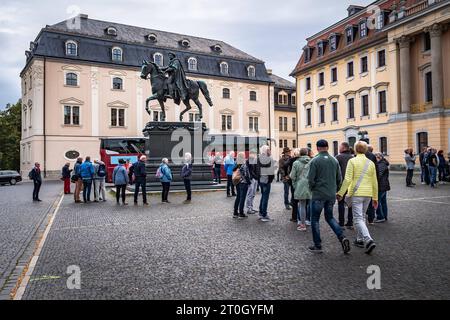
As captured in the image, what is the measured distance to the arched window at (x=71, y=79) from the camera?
44031mm

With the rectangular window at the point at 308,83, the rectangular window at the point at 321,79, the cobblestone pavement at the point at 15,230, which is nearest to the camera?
the cobblestone pavement at the point at 15,230

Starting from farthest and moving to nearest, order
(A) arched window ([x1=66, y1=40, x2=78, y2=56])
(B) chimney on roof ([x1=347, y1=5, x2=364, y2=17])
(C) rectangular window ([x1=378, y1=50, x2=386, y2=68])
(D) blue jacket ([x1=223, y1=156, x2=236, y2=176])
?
(B) chimney on roof ([x1=347, y1=5, x2=364, y2=17]), (A) arched window ([x1=66, y1=40, x2=78, y2=56]), (C) rectangular window ([x1=378, y1=50, x2=386, y2=68]), (D) blue jacket ([x1=223, y1=156, x2=236, y2=176])

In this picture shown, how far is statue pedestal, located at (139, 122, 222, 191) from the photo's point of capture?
2002 centimetres

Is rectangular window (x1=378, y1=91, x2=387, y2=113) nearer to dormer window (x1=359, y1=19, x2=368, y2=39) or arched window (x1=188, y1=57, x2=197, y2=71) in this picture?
→ dormer window (x1=359, y1=19, x2=368, y2=39)

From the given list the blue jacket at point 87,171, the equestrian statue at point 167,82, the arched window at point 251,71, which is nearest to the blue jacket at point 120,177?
the blue jacket at point 87,171

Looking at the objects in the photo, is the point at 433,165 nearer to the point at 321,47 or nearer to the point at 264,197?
the point at 264,197

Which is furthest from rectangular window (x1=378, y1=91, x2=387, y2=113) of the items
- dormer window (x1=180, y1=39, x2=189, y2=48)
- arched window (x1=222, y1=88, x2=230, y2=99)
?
dormer window (x1=180, y1=39, x2=189, y2=48)

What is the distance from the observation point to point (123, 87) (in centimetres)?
4750

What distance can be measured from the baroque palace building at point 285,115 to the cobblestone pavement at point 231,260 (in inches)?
2166

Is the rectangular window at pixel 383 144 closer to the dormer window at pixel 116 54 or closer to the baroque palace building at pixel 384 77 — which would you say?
the baroque palace building at pixel 384 77

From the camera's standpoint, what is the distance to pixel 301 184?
351 inches

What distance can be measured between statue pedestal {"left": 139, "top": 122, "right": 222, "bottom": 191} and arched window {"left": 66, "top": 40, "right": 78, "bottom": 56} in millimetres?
28366
